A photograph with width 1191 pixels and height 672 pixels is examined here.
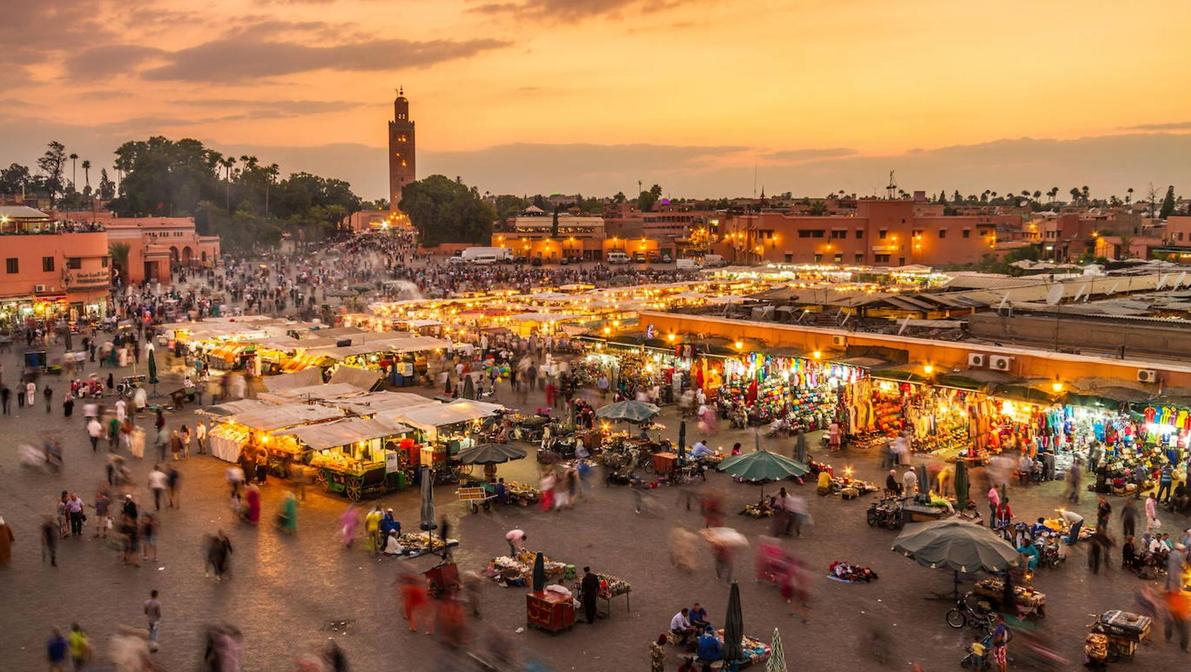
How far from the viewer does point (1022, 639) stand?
431 inches

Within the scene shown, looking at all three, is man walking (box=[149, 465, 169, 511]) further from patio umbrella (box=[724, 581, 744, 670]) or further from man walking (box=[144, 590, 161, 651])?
patio umbrella (box=[724, 581, 744, 670])

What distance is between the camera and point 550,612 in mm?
11602

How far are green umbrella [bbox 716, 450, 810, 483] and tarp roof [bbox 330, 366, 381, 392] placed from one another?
11.0 m

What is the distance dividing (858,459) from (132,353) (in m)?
26.1

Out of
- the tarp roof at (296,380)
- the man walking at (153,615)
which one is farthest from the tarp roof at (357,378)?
the man walking at (153,615)

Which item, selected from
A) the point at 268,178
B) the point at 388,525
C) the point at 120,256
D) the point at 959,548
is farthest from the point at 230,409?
the point at 268,178

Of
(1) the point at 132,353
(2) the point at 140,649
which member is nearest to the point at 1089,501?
(2) the point at 140,649

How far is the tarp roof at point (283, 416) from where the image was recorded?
18.9 metres

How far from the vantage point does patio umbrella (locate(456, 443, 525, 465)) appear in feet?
57.5

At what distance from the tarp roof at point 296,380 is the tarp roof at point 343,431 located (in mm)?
6015

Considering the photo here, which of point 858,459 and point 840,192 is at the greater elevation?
point 840,192

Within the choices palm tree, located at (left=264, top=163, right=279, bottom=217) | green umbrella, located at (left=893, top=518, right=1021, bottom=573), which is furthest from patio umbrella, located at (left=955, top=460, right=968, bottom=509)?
palm tree, located at (left=264, top=163, right=279, bottom=217)

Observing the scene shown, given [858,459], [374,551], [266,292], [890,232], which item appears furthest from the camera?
[890,232]

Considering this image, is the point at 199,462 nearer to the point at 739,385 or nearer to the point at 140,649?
the point at 140,649
